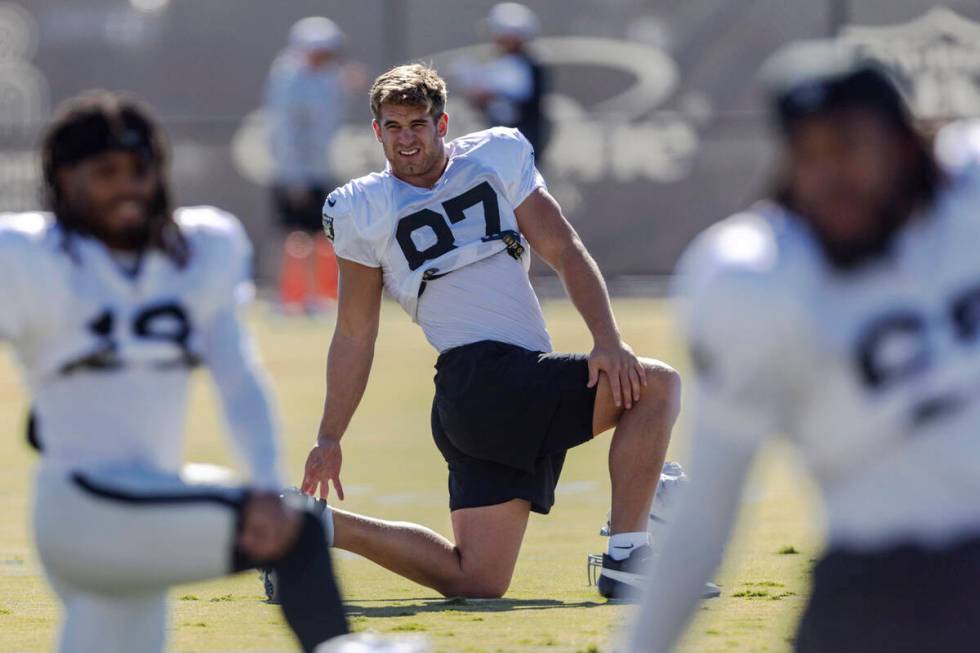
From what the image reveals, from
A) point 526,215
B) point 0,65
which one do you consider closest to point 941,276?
point 526,215

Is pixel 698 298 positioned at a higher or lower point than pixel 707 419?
higher

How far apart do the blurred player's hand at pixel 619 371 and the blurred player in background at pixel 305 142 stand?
1176cm

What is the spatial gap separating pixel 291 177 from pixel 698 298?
50.9 feet

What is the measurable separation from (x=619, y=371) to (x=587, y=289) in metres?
0.31

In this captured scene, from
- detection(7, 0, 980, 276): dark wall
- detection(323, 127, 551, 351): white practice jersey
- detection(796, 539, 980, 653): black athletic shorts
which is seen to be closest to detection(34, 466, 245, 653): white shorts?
detection(796, 539, 980, 653): black athletic shorts

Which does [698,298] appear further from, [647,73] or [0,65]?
[0,65]

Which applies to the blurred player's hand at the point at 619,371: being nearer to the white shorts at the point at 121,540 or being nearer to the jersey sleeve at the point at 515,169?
the jersey sleeve at the point at 515,169

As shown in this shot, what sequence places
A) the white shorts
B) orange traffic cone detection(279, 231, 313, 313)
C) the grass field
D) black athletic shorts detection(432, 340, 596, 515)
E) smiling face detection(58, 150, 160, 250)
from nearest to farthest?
1. the white shorts
2. smiling face detection(58, 150, 160, 250)
3. the grass field
4. black athletic shorts detection(432, 340, 596, 515)
5. orange traffic cone detection(279, 231, 313, 313)

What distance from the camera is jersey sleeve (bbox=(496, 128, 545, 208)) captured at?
602cm

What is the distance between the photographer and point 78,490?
3.36m

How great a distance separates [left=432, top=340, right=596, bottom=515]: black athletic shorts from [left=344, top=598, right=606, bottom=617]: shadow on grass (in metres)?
0.37

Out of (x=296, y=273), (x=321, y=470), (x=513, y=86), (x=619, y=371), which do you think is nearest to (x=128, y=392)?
(x=321, y=470)

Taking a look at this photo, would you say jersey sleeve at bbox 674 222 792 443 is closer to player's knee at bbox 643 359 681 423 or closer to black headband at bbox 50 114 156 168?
black headband at bbox 50 114 156 168

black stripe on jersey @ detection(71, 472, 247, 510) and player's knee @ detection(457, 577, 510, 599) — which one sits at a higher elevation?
black stripe on jersey @ detection(71, 472, 247, 510)
